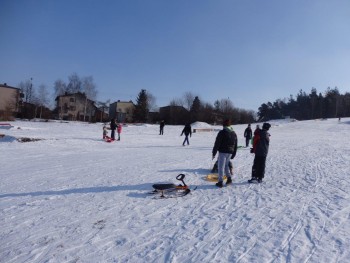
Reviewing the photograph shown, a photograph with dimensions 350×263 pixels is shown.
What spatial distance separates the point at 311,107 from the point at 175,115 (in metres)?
57.4

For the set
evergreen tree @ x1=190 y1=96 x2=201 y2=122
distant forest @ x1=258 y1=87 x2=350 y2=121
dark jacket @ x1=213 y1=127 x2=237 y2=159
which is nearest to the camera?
dark jacket @ x1=213 y1=127 x2=237 y2=159

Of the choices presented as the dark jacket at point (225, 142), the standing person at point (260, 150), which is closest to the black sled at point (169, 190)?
the dark jacket at point (225, 142)

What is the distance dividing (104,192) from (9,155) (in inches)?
383

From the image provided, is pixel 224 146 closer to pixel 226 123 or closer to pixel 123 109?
pixel 226 123

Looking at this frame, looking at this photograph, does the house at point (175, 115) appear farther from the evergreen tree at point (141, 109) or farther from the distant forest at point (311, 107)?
the distant forest at point (311, 107)

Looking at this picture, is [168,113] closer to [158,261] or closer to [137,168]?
[137,168]

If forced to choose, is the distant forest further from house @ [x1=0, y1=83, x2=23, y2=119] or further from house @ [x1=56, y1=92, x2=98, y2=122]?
house @ [x1=0, y1=83, x2=23, y2=119]

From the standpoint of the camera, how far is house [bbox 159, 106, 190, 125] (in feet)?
253

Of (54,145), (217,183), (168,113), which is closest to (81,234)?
(217,183)

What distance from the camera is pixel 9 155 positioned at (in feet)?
49.3

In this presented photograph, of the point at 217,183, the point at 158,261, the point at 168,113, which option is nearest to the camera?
the point at 158,261

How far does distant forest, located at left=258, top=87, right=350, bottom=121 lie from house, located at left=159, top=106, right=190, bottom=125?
1610 inches

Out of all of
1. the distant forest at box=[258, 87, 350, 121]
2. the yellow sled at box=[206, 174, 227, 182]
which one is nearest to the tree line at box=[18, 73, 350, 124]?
the distant forest at box=[258, 87, 350, 121]

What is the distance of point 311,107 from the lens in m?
107
